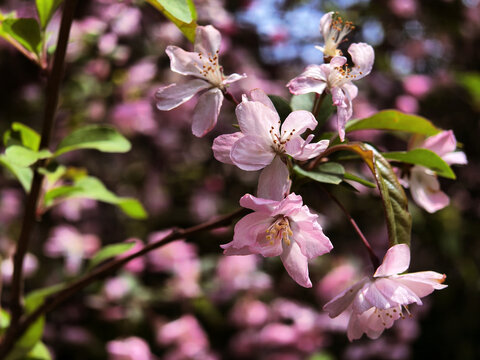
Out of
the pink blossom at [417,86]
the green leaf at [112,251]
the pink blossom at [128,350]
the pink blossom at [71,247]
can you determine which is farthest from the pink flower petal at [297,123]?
the pink blossom at [417,86]

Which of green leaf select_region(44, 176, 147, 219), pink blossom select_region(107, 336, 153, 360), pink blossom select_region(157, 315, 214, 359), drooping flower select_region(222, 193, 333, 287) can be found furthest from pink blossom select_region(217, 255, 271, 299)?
drooping flower select_region(222, 193, 333, 287)

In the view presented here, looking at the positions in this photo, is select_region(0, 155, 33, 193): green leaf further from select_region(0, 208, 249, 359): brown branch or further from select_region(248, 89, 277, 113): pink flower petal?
select_region(248, 89, 277, 113): pink flower petal

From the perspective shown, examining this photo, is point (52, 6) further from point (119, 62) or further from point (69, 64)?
point (119, 62)

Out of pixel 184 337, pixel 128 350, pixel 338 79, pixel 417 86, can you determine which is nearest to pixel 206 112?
pixel 338 79

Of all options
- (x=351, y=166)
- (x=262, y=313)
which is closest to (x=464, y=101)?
(x=351, y=166)

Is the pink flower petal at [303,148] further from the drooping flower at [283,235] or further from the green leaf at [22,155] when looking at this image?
the green leaf at [22,155]

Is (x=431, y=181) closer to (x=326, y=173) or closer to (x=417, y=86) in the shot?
(x=326, y=173)
